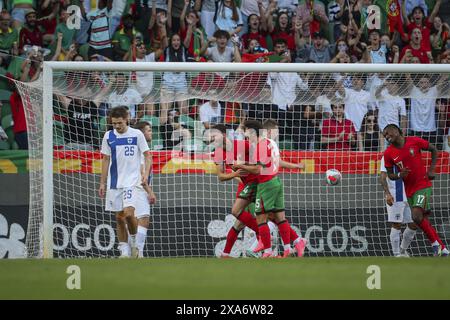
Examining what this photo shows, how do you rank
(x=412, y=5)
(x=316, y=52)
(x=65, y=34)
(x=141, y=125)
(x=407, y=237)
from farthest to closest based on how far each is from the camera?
(x=412, y=5), (x=316, y=52), (x=65, y=34), (x=407, y=237), (x=141, y=125)

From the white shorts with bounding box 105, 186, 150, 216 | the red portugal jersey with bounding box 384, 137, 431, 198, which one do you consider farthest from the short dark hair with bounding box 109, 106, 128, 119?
the red portugal jersey with bounding box 384, 137, 431, 198

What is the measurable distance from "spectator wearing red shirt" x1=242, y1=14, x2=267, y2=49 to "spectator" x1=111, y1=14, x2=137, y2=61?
1.64 meters

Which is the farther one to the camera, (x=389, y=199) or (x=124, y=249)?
(x=389, y=199)

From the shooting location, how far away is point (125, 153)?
35.3 ft

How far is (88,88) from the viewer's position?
11.2 metres

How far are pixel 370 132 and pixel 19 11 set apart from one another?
17.9ft

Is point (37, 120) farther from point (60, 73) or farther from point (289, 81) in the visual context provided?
point (289, 81)

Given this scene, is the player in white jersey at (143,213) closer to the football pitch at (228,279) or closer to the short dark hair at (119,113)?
the short dark hair at (119,113)

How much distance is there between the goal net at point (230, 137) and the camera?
1140 centimetres

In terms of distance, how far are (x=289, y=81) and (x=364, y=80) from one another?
1.01 m

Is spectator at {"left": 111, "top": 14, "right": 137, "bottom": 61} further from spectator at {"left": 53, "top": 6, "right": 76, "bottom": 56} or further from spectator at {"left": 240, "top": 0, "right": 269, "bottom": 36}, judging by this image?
spectator at {"left": 240, "top": 0, "right": 269, "bottom": 36}

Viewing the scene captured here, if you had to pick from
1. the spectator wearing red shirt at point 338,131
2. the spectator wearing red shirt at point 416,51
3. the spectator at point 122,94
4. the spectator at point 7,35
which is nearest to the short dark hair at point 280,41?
the spectator wearing red shirt at point 416,51

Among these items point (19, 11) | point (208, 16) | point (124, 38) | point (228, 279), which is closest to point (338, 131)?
point (208, 16)

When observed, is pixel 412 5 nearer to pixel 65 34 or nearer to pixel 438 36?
pixel 438 36
